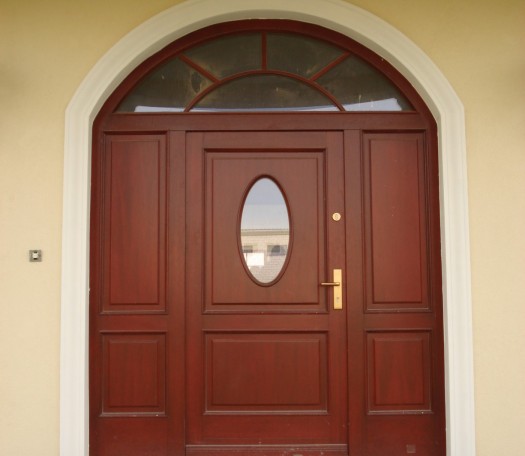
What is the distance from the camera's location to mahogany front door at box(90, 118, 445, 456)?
2959 mm

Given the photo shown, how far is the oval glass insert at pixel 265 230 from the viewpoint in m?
3.03

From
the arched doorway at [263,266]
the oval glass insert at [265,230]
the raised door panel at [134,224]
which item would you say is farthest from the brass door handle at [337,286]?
the raised door panel at [134,224]

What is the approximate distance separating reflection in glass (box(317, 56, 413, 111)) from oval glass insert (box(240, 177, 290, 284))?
0.68 metres

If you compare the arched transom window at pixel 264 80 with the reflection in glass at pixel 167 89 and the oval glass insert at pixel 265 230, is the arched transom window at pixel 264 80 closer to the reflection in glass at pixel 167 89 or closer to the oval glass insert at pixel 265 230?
the reflection in glass at pixel 167 89

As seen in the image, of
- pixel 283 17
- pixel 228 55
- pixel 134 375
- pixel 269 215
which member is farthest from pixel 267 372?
pixel 283 17

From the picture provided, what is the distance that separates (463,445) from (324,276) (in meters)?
1.19

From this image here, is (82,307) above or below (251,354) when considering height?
above

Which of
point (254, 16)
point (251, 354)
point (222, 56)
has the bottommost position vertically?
point (251, 354)

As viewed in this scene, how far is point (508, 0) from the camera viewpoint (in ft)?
9.64

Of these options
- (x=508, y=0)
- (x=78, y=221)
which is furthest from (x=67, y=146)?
(x=508, y=0)

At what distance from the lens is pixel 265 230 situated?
3.06 metres

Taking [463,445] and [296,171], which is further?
[296,171]

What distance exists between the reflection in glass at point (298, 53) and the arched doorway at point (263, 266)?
36 millimetres

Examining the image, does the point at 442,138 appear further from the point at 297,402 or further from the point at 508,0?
the point at 297,402
